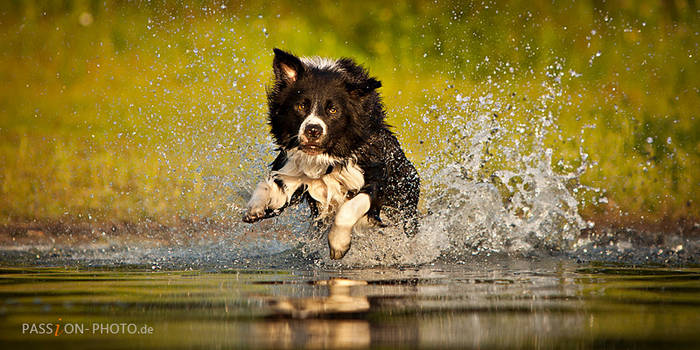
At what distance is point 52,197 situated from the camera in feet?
31.8

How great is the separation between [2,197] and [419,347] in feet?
25.1

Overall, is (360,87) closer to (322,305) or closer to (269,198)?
(269,198)

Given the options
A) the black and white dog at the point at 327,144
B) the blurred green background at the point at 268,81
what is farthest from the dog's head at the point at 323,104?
the blurred green background at the point at 268,81

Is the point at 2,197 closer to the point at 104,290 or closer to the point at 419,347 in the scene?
the point at 104,290

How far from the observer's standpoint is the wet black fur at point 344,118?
6832mm

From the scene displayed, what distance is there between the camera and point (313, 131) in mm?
6520

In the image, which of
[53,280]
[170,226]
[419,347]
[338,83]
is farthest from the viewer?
[170,226]

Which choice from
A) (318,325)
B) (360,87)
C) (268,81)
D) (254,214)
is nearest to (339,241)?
(254,214)

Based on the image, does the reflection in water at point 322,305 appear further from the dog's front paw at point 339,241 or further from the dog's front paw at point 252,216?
the dog's front paw at point 252,216

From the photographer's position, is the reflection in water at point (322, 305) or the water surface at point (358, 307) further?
the reflection in water at point (322, 305)

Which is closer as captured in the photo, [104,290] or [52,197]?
[104,290]

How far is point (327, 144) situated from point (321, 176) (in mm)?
324

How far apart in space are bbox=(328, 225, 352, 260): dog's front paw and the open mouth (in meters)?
0.66

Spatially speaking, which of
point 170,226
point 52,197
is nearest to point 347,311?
point 170,226
